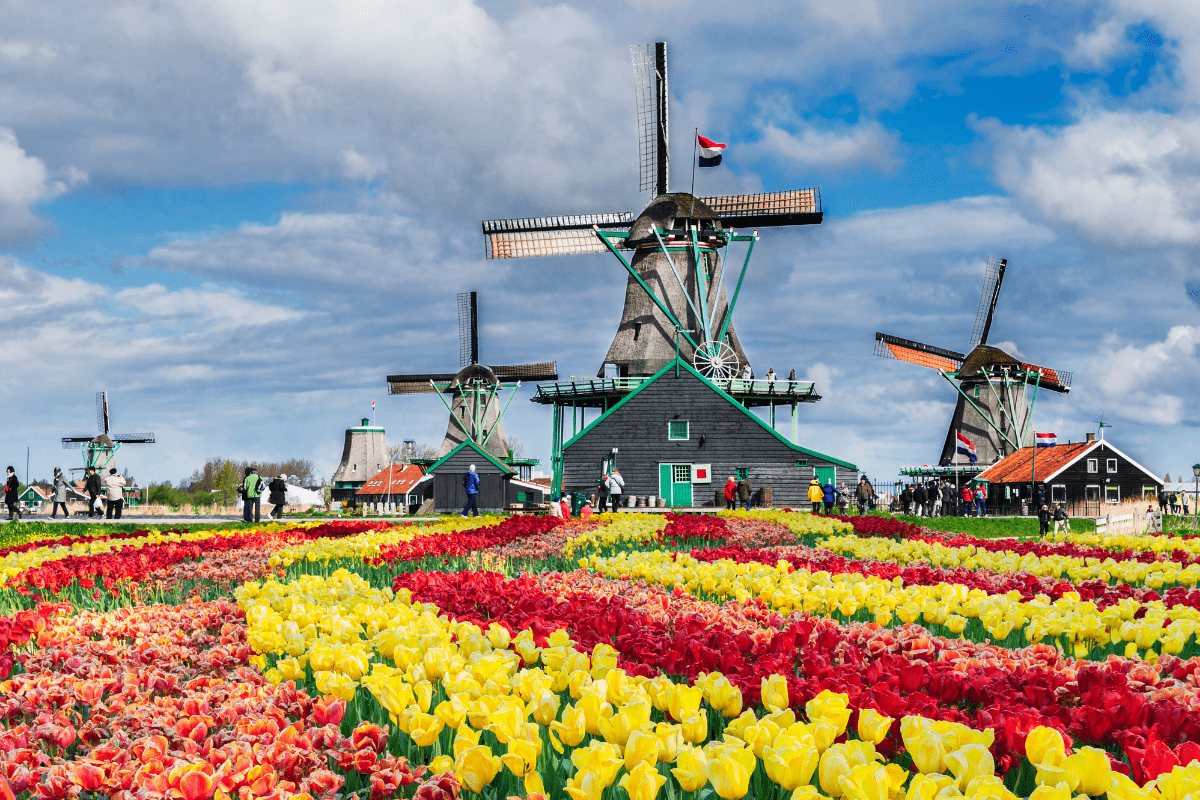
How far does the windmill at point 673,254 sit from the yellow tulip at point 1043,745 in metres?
33.6

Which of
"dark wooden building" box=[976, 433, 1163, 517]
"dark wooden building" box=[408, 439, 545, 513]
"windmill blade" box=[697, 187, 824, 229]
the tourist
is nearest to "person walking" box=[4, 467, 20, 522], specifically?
the tourist

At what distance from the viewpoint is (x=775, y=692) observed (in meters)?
2.95

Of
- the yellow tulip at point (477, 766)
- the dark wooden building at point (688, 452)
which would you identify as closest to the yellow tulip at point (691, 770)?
the yellow tulip at point (477, 766)

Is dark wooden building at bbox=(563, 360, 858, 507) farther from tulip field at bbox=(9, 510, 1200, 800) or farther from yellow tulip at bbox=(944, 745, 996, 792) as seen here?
yellow tulip at bbox=(944, 745, 996, 792)

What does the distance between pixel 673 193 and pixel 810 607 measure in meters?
33.9

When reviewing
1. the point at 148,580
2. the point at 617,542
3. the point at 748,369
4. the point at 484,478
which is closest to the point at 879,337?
the point at 748,369

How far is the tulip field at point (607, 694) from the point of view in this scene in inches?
89.7

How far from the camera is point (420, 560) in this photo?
9773 millimetres

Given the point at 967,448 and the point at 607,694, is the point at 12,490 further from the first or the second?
the point at 967,448

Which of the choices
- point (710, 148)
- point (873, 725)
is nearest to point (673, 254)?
point (710, 148)

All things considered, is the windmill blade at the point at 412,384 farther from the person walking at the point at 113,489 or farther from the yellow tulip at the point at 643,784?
the yellow tulip at the point at 643,784

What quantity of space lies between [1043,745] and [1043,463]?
4663 centimetres

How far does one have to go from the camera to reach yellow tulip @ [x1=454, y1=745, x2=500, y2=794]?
235cm

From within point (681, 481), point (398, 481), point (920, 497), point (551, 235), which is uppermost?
point (551, 235)
